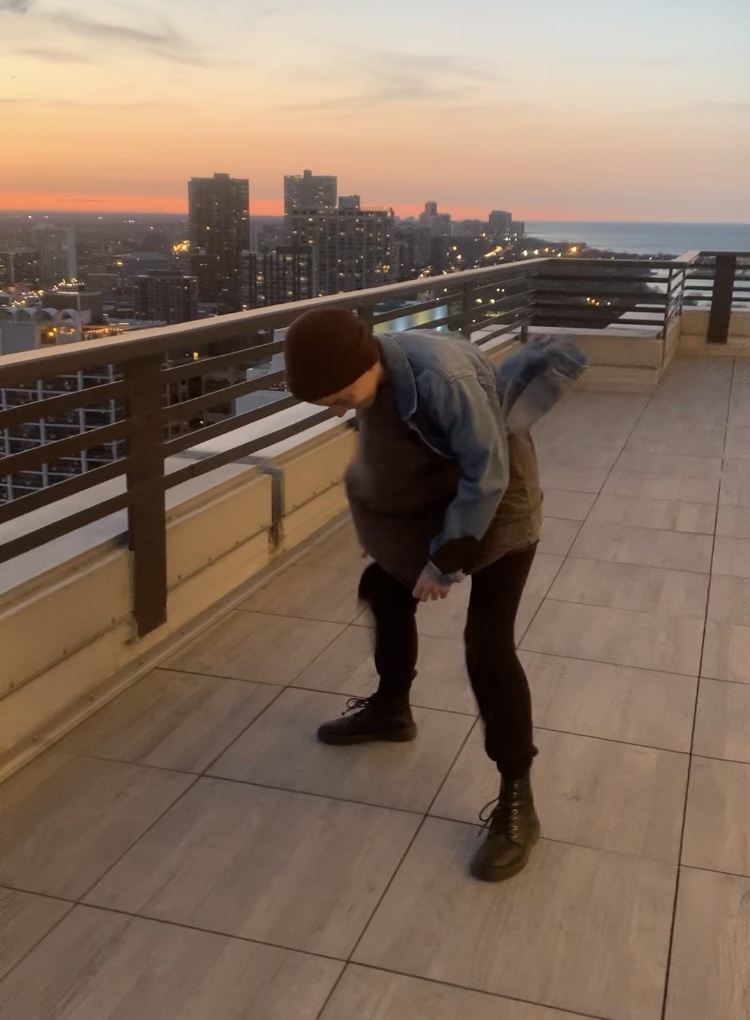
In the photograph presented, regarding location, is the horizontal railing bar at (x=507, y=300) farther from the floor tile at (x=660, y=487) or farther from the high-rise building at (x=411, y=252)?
the floor tile at (x=660, y=487)

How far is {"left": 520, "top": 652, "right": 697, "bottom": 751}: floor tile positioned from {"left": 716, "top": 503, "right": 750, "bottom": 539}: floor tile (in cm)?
173

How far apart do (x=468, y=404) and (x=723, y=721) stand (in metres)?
1.65

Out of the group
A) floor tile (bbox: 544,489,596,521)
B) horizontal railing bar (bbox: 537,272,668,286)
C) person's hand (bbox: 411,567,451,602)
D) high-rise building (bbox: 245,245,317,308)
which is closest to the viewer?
person's hand (bbox: 411,567,451,602)

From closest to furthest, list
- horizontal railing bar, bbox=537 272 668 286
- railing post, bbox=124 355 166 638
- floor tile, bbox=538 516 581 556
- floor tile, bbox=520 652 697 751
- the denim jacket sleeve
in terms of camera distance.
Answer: the denim jacket sleeve → floor tile, bbox=520 652 697 751 → railing post, bbox=124 355 166 638 → floor tile, bbox=538 516 581 556 → horizontal railing bar, bbox=537 272 668 286

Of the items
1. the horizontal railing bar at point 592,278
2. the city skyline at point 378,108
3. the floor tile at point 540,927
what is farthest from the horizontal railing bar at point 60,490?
the city skyline at point 378,108

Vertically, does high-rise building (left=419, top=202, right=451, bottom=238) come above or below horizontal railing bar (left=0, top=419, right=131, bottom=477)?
above

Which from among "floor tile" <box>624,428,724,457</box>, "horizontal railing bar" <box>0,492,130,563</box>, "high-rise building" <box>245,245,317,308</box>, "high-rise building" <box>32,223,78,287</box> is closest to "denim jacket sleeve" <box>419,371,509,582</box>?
"horizontal railing bar" <box>0,492,130,563</box>

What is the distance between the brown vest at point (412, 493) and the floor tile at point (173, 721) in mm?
986

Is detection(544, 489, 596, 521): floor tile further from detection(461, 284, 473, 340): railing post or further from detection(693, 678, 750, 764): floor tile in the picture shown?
detection(693, 678, 750, 764): floor tile

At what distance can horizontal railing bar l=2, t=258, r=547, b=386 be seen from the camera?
2.65m

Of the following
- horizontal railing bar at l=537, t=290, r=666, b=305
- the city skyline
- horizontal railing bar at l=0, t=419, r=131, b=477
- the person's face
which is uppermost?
the city skyline

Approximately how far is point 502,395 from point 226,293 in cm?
489

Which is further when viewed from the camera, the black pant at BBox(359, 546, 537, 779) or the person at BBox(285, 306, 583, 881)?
the black pant at BBox(359, 546, 537, 779)

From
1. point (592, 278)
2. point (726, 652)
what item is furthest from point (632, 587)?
point (592, 278)
